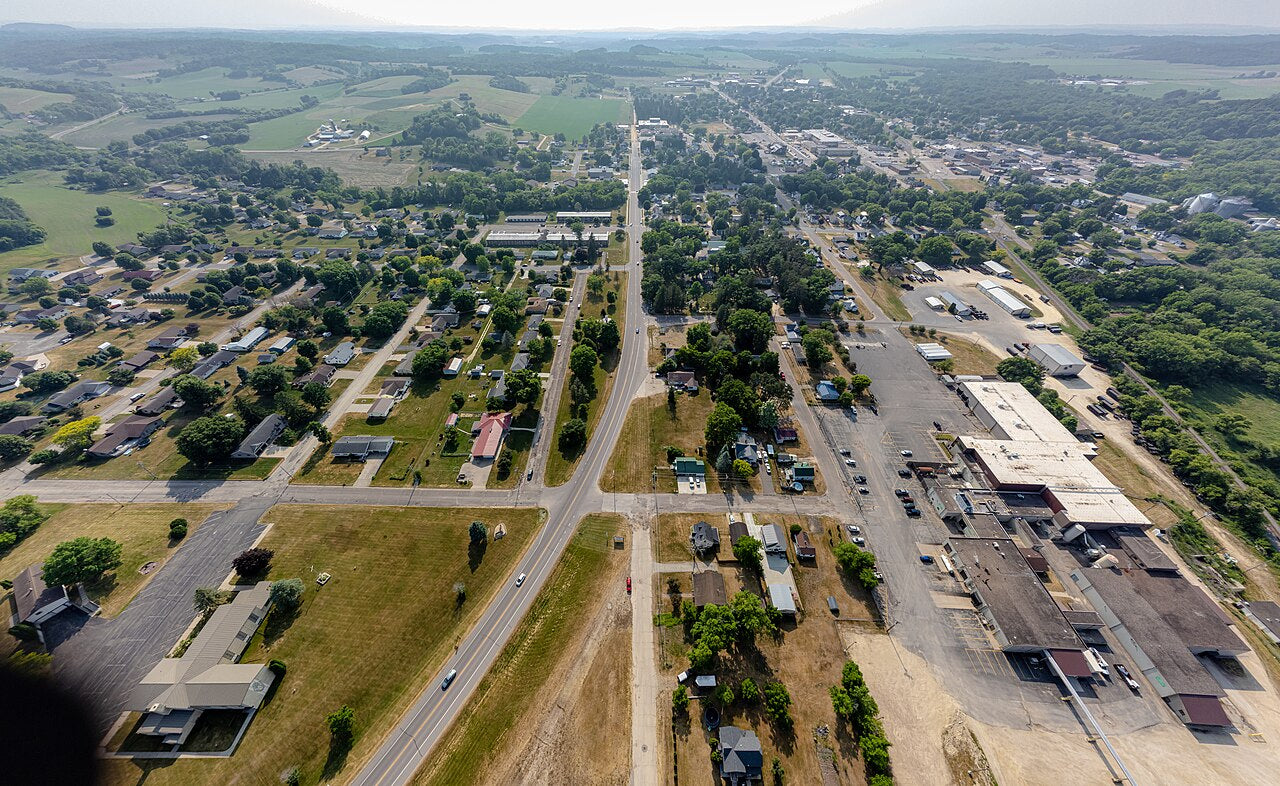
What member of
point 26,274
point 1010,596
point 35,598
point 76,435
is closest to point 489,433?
point 35,598

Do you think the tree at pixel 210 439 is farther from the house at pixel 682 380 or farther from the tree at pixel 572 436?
the house at pixel 682 380

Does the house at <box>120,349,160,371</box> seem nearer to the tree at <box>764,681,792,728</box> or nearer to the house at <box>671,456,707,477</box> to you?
the house at <box>671,456,707,477</box>

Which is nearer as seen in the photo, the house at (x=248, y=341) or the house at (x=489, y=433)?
the house at (x=489, y=433)

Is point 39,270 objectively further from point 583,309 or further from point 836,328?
point 836,328

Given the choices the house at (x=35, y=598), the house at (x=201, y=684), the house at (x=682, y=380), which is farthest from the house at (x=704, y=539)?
the house at (x=35, y=598)

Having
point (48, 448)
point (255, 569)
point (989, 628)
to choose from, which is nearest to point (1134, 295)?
point (989, 628)

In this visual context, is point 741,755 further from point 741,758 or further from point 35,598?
point 35,598
